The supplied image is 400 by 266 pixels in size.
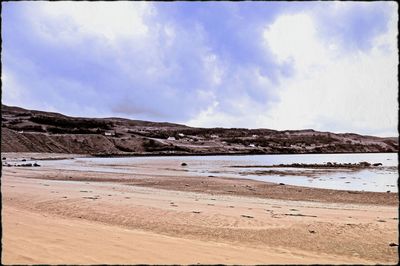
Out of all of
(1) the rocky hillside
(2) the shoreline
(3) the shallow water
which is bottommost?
(3) the shallow water

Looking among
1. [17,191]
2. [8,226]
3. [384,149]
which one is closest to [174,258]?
[8,226]

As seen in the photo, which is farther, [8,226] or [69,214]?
[69,214]

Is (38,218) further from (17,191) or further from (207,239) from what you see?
(17,191)

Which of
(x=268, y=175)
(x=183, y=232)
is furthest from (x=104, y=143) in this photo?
(x=183, y=232)

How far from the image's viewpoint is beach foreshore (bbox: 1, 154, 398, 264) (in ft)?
22.3

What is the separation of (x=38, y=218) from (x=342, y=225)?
7.88 m

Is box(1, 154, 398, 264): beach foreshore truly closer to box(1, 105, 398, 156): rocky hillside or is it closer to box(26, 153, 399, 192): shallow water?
box(26, 153, 399, 192): shallow water

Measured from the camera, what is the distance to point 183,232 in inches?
399

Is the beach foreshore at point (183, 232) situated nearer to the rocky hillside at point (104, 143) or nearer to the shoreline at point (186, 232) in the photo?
→ the shoreline at point (186, 232)

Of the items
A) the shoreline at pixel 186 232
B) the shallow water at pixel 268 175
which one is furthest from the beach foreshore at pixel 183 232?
the shallow water at pixel 268 175

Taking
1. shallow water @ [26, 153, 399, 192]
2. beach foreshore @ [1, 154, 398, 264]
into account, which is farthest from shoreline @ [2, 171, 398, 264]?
shallow water @ [26, 153, 399, 192]

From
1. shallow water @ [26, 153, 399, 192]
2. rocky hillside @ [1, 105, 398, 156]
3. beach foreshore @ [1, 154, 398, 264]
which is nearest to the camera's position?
beach foreshore @ [1, 154, 398, 264]

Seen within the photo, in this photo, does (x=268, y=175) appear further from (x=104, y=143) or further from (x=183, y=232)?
(x=104, y=143)

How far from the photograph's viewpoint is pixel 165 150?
316 ft
